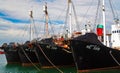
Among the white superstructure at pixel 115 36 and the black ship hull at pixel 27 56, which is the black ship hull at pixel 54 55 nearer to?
the white superstructure at pixel 115 36

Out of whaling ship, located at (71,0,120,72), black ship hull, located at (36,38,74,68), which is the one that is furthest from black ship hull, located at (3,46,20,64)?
whaling ship, located at (71,0,120,72)

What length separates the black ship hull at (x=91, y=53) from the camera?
31812 millimetres

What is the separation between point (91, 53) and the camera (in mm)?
32094

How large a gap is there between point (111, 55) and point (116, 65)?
1459 millimetres

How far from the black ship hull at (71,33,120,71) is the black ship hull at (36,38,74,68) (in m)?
6.40

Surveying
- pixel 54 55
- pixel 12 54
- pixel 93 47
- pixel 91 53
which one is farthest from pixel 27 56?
pixel 93 47

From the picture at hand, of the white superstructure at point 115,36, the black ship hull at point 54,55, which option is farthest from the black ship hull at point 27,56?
the white superstructure at point 115,36

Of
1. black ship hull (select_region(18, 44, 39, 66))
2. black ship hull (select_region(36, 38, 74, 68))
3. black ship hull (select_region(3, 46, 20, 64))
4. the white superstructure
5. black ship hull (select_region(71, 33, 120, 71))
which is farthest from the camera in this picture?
black ship hull (select_region(3, 46, 20, 64))

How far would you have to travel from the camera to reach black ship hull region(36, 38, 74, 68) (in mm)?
38719

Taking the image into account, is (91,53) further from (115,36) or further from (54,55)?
(54,55)

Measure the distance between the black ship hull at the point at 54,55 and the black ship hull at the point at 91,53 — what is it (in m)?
6.40

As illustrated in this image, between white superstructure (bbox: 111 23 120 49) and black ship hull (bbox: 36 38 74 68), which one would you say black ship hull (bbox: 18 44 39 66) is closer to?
black ship hull (bbox: 36 38 74 68)

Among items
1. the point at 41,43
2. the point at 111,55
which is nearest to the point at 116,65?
the point at 111,55

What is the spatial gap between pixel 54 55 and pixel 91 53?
837cm
